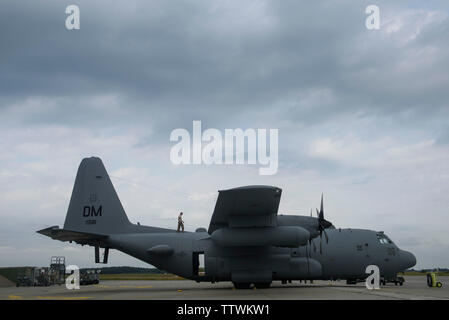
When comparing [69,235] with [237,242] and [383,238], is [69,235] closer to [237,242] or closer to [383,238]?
[237,242]

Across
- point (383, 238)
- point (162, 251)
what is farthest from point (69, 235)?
point (383, 238)

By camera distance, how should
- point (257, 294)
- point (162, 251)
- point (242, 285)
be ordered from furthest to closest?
1. point (162, 251)
2. point (242, 285)
3. point (257, 294)

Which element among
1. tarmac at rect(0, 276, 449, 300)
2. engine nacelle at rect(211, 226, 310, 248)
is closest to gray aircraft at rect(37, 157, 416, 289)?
engine nacelle at rect(211, 226, 310, 248)

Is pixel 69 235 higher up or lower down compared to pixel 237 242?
higher up

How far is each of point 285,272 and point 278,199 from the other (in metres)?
4.88

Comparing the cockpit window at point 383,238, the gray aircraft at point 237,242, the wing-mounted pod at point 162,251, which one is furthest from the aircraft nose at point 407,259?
the wing-mounted pod at point 162,251

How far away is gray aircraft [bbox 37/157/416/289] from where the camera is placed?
19.0 m

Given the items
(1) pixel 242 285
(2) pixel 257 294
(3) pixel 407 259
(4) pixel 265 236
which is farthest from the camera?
(3) pixel 407 259

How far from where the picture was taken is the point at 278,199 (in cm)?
1747

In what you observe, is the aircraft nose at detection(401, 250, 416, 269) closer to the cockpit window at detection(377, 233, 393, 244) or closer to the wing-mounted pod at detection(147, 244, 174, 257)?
the cockpit window at detection(377, 233, 393, 244)

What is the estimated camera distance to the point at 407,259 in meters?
22.6

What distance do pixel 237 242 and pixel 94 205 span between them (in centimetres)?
831
